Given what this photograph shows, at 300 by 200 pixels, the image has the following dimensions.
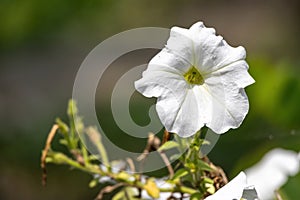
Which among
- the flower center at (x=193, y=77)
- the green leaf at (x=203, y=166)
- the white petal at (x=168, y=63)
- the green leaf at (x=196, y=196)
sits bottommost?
the green leaf at (x=196, y=196)

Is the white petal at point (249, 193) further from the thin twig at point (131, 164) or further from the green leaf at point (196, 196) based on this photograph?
the thin twig at point (131, 164)

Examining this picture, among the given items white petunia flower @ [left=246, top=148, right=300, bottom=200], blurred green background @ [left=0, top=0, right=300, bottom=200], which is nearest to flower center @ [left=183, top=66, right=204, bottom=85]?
white petunia flower @ [left=246, top=148, right=300, bottom=200]

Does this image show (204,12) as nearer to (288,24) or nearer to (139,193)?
(288,24)

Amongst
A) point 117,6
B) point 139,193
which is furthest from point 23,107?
point 139,193

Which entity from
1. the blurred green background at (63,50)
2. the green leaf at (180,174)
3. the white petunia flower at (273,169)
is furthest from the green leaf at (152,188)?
the blurred green background at (63,50)

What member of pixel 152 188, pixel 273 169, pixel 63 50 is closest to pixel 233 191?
pixel 152 188

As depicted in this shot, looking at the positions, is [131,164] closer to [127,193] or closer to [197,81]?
[127,193]

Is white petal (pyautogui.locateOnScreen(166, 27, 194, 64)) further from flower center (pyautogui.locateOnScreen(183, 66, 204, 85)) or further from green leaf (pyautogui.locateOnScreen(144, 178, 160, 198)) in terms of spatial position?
green leaf (pyautogui.locateOnScreen(144, 178, 160, 198))
